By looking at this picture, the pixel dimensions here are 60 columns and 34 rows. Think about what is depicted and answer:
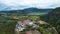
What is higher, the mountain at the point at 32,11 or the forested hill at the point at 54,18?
the mountain at the point at 32,11

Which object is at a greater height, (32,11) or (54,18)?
(32,11)

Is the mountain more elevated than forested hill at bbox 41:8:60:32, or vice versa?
the mountain

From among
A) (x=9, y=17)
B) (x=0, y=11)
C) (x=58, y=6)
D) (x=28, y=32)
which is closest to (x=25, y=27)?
(x=28, y=32)

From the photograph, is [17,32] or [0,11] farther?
[0,11]

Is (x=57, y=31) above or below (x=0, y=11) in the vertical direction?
below

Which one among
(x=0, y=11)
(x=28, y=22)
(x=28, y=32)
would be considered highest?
(x=0, y=11)

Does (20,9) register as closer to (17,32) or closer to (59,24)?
(17,32)
